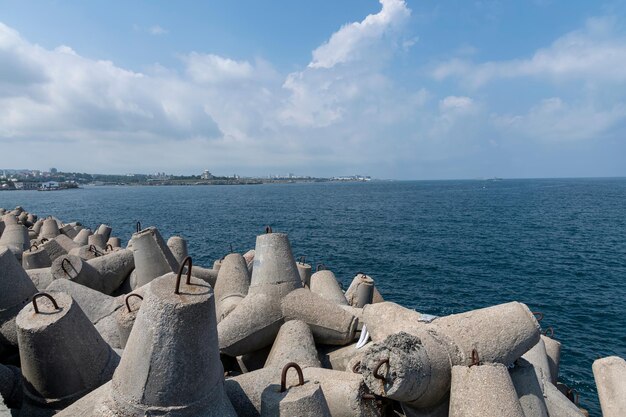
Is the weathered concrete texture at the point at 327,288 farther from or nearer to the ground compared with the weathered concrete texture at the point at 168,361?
nearer to the ground

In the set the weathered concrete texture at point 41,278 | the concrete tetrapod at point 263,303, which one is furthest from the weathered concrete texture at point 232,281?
the weathered concrete texture at point 41,278

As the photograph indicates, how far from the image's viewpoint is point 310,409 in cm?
324

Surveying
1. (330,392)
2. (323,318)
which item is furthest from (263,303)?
(330,392)

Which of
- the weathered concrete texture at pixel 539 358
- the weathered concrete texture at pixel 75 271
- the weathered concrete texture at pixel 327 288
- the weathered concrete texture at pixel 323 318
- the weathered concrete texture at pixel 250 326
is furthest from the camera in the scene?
the weathered concrete texture at pixel 327 288

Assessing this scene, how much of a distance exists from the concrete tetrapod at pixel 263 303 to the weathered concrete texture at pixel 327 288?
2.82m

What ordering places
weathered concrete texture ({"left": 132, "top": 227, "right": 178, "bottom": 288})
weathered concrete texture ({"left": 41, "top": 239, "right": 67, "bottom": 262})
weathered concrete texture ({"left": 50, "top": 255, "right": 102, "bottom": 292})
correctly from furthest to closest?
weathered concrete texture ({"left": 41, "top": 239, "right": 67, "bottom": 262}) → weathered concrete texture ({"left": 132, "top": 227, "right": 178, "bottom": 288}) → weathered concrete texture ({"left": 50, "top": 255, "right": 102, "bottom": 292})

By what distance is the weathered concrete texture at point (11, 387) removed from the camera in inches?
169

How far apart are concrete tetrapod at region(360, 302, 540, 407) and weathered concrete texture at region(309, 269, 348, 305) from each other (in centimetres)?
500

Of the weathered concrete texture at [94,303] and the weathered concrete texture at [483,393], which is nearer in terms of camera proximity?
the weathered concrete texture at [483,393]

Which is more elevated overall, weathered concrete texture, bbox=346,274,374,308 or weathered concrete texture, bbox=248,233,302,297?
weathered concrete texture, bbox=248,233,302,297

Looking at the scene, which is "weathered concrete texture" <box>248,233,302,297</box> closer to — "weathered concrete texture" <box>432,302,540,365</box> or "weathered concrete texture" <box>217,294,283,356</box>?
"weathered concrete texture" <box>217,294,283,356</box>

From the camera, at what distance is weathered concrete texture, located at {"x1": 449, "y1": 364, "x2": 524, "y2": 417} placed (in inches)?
139

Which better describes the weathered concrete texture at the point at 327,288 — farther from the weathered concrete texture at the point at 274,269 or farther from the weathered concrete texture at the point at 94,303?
the weathered concrete texture at the point at 94,303

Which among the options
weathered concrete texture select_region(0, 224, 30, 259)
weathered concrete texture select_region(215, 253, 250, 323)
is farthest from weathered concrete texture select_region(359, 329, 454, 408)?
weathered concrete texture select_region(0, 224, 30, 259)
